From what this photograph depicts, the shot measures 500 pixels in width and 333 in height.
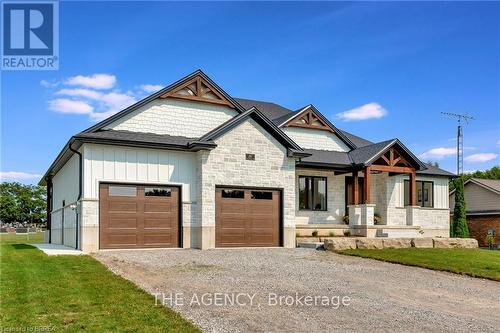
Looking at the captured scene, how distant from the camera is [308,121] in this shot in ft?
81.9

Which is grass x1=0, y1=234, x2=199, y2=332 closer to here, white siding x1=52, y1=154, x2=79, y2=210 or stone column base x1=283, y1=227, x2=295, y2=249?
white siding x1=52, y1=154, x2=79, y2=210

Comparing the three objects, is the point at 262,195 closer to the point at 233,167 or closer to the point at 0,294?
the point at 233,167

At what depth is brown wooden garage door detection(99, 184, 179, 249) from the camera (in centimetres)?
1770

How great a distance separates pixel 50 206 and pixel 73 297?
22.5m

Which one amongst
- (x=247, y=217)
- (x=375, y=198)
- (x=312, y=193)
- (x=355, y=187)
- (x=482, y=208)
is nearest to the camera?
(x=247, y=217)

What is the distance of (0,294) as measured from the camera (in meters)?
9.04

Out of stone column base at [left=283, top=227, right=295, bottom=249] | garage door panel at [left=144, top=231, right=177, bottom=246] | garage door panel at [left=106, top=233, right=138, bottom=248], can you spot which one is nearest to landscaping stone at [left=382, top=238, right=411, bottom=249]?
stone column base at [left=283, top=227, right=295, bottom=249]

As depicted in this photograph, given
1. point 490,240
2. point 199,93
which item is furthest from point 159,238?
point 490,240

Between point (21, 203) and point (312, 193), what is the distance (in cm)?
7814

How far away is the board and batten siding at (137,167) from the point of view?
17.5 m

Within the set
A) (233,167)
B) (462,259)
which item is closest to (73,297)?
(233,167)

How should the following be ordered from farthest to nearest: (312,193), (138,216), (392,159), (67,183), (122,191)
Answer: (312,193), (392,159), (67,183), (138,216), (122,191)

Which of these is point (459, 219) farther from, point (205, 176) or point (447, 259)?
point (205, 176)

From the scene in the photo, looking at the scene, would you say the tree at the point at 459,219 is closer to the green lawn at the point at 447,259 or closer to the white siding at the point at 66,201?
the green lawn at the point at 447,259
